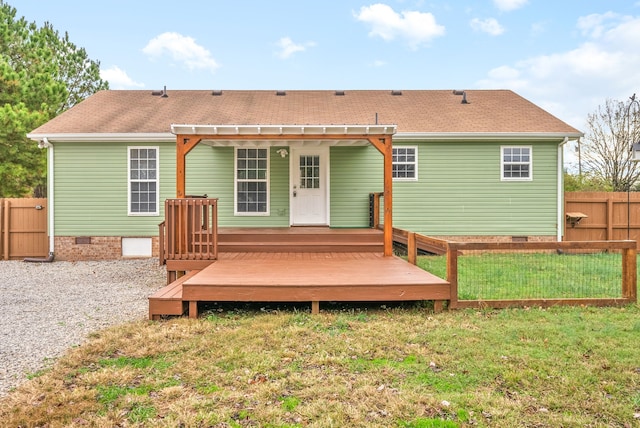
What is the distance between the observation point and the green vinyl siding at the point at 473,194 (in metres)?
10.5

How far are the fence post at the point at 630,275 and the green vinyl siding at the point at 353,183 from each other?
5889mm

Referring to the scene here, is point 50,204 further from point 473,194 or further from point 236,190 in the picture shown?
point 473,194

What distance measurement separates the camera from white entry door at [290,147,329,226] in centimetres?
1022

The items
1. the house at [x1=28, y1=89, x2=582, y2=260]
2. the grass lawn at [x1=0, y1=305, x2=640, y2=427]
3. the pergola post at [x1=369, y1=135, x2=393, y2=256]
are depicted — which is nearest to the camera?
the grass lawn at [x1=0, y1=305, x2=640, y2=427]

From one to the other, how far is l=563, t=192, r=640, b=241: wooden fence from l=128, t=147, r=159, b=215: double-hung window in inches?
419

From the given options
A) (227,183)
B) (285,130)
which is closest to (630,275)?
(285,130)

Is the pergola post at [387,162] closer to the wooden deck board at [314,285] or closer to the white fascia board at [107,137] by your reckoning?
the wooden deck board at [314,285]

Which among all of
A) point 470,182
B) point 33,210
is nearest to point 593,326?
point 470,182

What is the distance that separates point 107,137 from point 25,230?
3.37 meters

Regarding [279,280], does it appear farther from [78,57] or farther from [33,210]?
[78,57]

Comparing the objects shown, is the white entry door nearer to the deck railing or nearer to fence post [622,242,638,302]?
the deck railing

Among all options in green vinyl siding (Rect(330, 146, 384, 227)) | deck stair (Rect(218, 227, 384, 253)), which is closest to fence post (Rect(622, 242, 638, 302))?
deck stair (Rect(218, 227, 384, 253))

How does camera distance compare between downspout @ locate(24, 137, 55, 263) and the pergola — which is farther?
downspout @ locate(24, 137, 55, 263)

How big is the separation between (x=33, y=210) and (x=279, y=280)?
8936 mm
